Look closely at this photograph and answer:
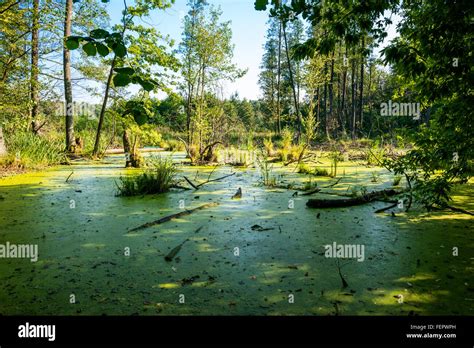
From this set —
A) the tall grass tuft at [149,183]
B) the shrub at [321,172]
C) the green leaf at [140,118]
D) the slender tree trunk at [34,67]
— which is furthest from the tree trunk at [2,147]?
the green leaf at [140,118]

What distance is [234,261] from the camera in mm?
1882

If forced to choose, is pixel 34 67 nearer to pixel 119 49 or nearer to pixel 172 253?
pixel 172 253

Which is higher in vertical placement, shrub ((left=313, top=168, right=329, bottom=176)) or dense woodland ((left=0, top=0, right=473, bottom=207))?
dense woodland ((left=0, top=0, right=473, bottom=207))

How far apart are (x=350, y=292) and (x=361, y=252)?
60cm

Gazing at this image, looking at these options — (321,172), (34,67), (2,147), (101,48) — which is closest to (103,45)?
(101,48)

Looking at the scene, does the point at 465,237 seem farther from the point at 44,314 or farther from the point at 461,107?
the point at 44,314

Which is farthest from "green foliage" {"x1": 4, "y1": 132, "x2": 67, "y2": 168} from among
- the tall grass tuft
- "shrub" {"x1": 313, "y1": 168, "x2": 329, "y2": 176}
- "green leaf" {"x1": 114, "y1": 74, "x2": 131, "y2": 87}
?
"green leaf" {"x1": 114, "y1": 74, "x2": 131, "y2": 87}

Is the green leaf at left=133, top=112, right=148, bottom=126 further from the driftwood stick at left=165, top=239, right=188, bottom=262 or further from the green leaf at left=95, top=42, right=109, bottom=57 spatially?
the driftwood stick at left=165, top=239, right=188, bottom=262

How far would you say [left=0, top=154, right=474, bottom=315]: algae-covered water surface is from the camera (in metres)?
1.39

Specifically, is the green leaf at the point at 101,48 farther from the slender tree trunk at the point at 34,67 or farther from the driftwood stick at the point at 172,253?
the slender tree trunk at the point at 34,67

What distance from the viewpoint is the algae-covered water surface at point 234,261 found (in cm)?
139

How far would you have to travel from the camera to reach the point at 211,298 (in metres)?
1.44

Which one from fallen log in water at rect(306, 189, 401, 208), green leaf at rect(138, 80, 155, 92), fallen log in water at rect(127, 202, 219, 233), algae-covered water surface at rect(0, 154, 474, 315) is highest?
green leaf at rect(138, 80, 155, 92)

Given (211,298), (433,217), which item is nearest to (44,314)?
(211,298)
